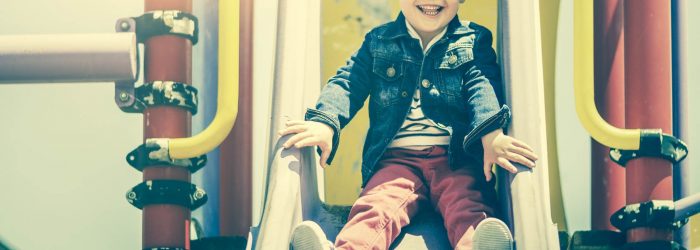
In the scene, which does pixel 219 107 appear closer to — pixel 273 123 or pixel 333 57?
pixel 273 123

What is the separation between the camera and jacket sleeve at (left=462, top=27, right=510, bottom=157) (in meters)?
2.72

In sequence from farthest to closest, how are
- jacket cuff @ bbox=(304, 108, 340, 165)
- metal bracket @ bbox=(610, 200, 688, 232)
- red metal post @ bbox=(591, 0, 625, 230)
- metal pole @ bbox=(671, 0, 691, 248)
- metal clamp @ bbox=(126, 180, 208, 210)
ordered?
red metal post @ bbox=(591, 0, 625, 230), metal pole @ bbox=(671, 0, 691, 248), metal clamp @ bbox=(126, 180, 208, 210), metal bracket @ bbox=(610, 200, 688, 232), jacket cuff @ bbox=(304, 108, 340, 165)

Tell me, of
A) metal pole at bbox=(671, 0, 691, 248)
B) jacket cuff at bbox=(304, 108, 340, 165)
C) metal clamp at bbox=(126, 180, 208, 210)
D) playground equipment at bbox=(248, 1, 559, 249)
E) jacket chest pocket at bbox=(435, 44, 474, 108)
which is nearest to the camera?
playground equipment at bbox=(248, 1, 559, 249)

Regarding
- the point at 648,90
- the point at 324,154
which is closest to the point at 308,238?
the point at 324,154

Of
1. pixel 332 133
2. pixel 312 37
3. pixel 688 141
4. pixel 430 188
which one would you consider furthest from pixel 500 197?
pixel 688 141

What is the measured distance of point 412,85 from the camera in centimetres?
293

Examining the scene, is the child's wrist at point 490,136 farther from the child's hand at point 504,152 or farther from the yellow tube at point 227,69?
the yellow tube at point 227,69

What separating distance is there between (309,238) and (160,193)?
2.67ft

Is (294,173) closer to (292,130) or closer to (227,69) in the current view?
(292,130)

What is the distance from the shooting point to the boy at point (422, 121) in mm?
2709

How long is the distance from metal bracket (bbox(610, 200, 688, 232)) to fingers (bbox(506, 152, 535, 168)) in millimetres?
584

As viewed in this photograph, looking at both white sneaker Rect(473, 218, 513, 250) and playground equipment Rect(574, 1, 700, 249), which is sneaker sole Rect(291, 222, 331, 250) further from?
playground equipment Rect(574, 1, 700, 249)

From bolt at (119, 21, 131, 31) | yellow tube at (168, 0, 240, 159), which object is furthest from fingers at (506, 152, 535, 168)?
bolt at (119, 21, 131, 31)

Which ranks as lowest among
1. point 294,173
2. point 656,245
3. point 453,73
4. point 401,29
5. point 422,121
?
point 656,245
